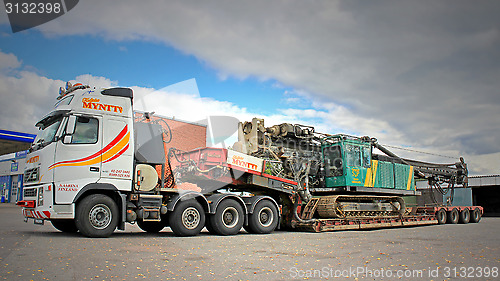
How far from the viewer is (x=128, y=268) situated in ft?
22.0

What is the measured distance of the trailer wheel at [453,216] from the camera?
74.2 ft

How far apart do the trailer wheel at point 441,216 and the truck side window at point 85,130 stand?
18.8 meters

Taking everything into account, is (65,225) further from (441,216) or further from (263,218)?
(441,216)

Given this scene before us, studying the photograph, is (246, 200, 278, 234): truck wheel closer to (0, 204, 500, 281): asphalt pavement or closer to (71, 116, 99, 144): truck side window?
(0, 204, 500, 281): asphalt pavement

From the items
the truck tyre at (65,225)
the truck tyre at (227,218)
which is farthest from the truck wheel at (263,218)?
the truck tyre at (65,225)

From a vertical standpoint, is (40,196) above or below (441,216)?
above

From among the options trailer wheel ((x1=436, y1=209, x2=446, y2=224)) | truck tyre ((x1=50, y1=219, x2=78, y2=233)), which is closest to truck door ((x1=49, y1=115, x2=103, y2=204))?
truck tyre ((x1=50, y1=219, x2=78, y2=233))

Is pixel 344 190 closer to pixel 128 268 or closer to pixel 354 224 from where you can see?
pixel 354 224

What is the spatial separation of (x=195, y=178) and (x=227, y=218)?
191 cm

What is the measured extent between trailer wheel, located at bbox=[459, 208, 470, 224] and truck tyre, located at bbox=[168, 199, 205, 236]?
58.9ft

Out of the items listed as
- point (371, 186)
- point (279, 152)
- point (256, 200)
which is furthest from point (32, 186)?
point (371, 186)

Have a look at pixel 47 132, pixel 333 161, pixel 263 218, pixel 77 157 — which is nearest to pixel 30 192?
pixel 47 132

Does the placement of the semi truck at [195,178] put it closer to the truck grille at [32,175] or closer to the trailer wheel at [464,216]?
the truck grille at [32,175]

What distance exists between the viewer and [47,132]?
1113 cm
